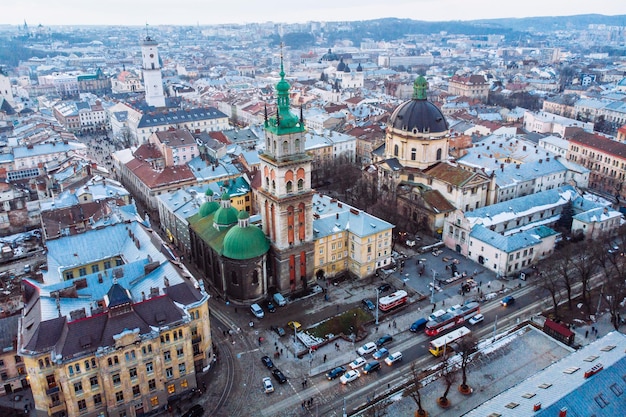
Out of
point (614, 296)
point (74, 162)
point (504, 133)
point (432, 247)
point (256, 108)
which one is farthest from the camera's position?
point (256, 108)

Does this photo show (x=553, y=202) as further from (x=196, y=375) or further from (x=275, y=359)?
(x=196, y=375)

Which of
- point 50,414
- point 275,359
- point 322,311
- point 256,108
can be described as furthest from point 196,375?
point 256,108

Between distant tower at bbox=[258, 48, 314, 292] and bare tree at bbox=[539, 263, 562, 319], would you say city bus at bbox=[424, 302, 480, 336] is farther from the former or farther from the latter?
distant tower at bbox=[258, 48, 314, 292]

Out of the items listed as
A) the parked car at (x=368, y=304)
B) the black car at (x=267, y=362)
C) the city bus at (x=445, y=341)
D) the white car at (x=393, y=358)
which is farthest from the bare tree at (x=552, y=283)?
the black car at (x=267, y=362)

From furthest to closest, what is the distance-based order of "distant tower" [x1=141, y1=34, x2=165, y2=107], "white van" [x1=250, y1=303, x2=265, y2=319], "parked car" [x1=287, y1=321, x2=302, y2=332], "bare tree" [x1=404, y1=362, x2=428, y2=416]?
"distant tower" [x1=141, y1=34, x2=165, y2=107] → "white van" [x1=250, y1=303, x2=265, y2=319] → "parked car" [x1=287, y1=321, x2=302, y2=332] → "bare tree" [x1=404, y1=362, x2=428, y2=416]

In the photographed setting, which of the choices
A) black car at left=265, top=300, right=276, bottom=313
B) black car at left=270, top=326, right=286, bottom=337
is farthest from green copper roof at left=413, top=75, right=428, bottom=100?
black car at left=270, top=326, right=286, bottom=337

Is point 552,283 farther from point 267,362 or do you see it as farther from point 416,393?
point 267,362
